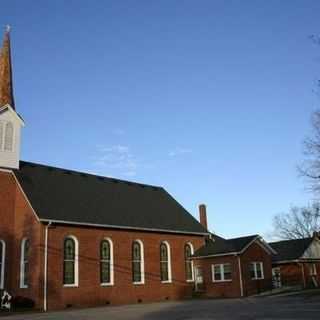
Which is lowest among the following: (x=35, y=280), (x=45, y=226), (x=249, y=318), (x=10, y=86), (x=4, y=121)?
(x=249, y=318)

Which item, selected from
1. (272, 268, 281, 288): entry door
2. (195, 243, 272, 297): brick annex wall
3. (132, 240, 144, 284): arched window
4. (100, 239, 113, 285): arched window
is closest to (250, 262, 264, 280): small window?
(195, 243, 272, 297): brick annex wall

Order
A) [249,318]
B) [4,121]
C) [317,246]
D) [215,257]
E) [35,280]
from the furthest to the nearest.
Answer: [317,246], [215,257], [4,121], [35,280], [249,318]

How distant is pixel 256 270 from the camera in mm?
45438

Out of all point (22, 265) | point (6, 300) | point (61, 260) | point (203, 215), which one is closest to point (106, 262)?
point (61, 260)

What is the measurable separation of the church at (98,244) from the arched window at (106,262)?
0.08 metres

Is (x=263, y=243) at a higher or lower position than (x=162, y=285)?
higher

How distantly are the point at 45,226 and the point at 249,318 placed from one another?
64.3ft

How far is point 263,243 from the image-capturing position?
4697 cm

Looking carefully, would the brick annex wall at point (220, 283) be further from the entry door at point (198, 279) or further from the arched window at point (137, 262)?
the arched window at point (137, 262)

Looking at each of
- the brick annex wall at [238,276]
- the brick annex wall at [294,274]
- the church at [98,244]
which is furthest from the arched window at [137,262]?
the brick annex wall at [294,274]

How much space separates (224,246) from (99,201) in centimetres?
1241

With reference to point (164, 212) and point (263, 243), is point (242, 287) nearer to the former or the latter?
point (263, 243)

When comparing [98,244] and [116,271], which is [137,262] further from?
[98,244]

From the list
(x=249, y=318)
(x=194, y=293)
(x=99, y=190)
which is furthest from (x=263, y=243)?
(x=249, y=318)
